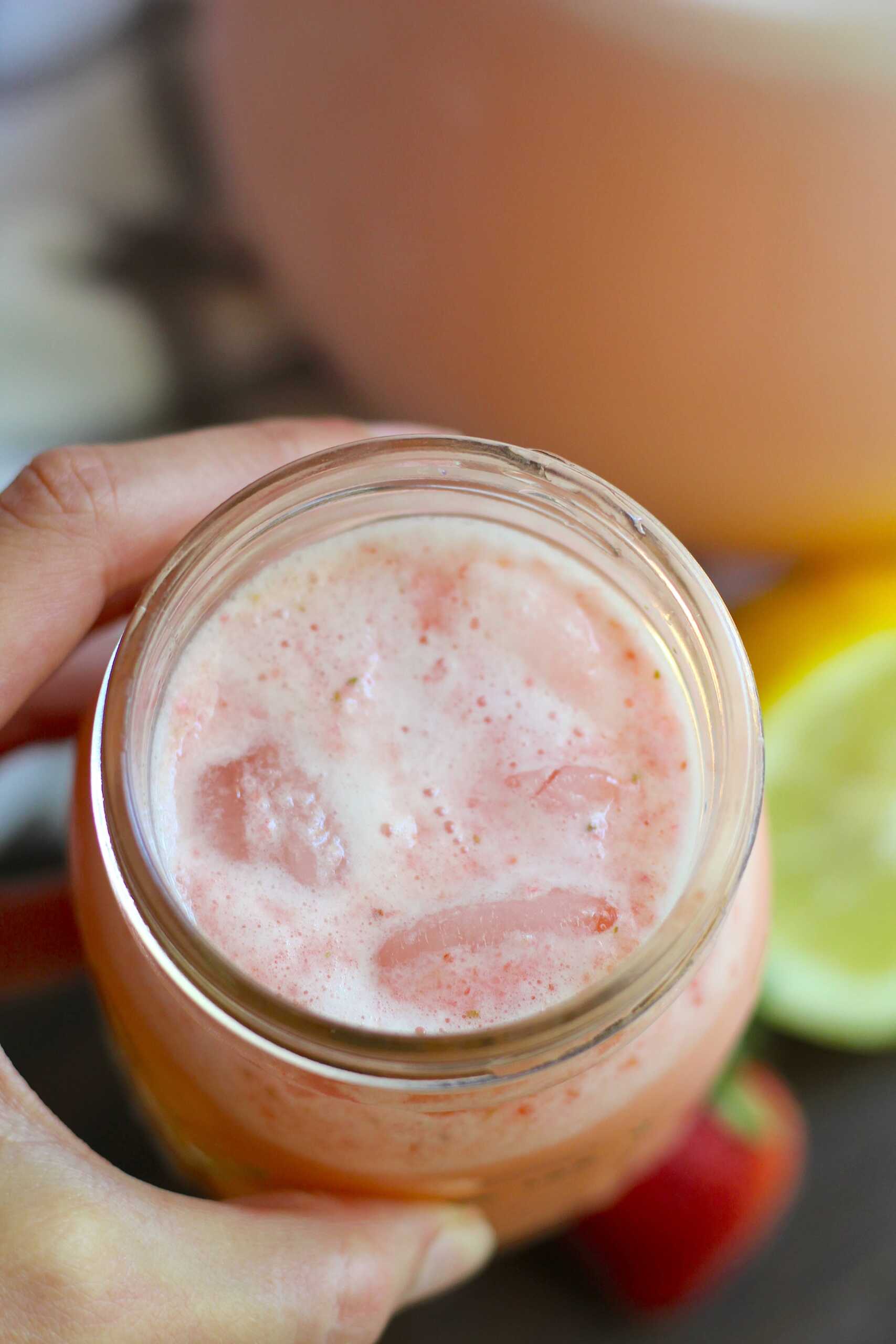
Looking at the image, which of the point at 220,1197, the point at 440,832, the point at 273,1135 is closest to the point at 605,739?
the point at 440,832

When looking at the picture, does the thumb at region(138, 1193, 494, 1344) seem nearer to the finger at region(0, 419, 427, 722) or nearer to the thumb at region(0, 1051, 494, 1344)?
the thumb at region(0, 1051, 494, 1344)

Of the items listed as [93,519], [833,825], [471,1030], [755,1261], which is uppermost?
[93,519]

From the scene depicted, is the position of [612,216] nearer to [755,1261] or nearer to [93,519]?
[93,519]

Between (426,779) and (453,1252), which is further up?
(426,779)

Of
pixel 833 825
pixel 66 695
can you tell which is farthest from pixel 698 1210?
pixel 66 695

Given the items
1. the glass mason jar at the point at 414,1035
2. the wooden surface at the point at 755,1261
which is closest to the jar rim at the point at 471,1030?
the glass mason jar at the point at 414,1035

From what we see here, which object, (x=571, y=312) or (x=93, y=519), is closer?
(x=93, y=519)
